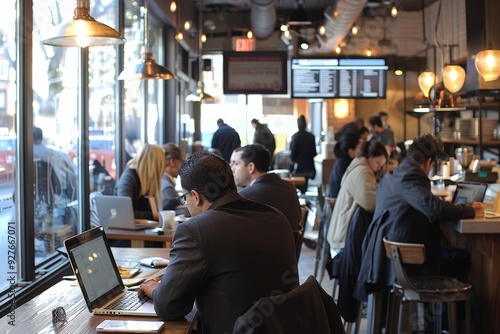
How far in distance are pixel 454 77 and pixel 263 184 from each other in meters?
2.27

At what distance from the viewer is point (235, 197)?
2.64m

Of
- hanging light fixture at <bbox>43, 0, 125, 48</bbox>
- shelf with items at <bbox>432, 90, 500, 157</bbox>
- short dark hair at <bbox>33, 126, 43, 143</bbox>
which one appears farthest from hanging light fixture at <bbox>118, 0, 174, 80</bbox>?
shelf with items at <bbox>432, 90, 500, 157</bbox>

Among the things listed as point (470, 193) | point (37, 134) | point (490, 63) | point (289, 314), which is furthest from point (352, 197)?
point (289, 314)

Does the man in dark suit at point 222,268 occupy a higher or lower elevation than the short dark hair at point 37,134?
lower

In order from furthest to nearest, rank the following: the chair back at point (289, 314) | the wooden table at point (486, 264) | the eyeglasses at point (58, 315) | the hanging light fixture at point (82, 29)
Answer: the wooden table at point (486, 264), the hanging light fixture at point (82, 29), the eyeglasses at point (58, 315), the chair back at point (289, 314)

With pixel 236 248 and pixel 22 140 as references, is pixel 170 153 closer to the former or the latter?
pixel 22 140

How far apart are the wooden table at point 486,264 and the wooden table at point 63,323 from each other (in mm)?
2345

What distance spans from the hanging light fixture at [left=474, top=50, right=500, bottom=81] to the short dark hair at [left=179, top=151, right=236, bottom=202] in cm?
285

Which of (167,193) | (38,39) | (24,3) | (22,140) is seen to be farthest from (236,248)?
(167,193)

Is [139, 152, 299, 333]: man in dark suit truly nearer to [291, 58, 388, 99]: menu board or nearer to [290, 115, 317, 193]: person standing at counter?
[291, 58, 388, 99]: menu board

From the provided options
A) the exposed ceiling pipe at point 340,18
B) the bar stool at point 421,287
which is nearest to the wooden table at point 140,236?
the bar stool at point 421,287

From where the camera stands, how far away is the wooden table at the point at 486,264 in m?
4.27

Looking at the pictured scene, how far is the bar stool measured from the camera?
4090 millimetres

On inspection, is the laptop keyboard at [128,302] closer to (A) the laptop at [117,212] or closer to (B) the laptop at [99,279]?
(B) the laptop at [99,279]
